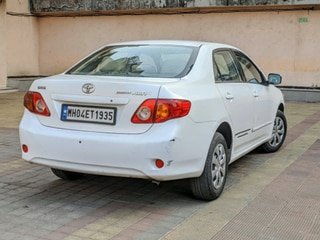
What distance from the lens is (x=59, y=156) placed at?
174 inches

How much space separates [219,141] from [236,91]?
34.0 inches

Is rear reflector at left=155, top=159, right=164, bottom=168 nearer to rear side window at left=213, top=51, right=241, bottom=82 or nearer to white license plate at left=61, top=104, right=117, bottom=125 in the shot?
white license plate at left=61, top=104, right=117, bottom=125

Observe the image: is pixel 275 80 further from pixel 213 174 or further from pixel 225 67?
pixel 213 174

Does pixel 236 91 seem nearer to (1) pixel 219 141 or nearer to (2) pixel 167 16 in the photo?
(1) pixel 219 141

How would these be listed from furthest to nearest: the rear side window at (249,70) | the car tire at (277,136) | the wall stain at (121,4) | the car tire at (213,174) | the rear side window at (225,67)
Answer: the wall stain at (121,4), the car tire at (277,136), the rear side window at (249,70), the rear side window at (225,67), the car tire at (213,174)

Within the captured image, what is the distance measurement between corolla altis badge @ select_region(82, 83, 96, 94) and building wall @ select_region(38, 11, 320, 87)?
9.67 meters

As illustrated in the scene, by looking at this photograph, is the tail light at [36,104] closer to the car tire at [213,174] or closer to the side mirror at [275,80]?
the car tire at [213,174]

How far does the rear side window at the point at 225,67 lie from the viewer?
5.23 meters

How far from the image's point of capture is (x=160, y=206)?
4617 mm

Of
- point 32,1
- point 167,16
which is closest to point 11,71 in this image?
point 32,1

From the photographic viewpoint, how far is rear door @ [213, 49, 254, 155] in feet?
16.9

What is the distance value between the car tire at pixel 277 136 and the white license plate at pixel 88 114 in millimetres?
3253

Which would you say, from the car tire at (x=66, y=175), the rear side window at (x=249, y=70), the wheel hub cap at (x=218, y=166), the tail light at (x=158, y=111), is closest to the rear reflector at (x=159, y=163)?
the tail light at (x=158, y=111)

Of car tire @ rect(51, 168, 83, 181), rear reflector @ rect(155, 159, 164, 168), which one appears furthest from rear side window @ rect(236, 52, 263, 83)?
car tire @ rect(51, 168, 83, 181)
